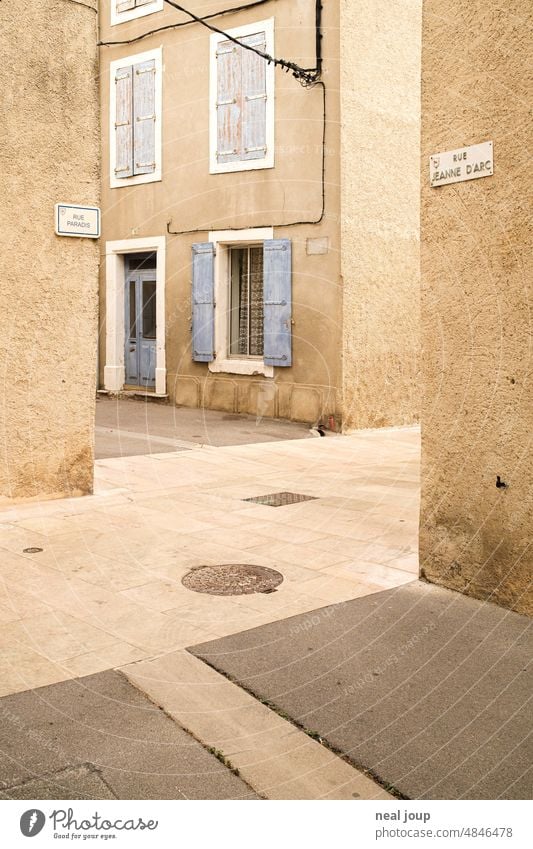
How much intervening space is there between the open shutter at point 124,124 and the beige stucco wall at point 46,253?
7914 mm

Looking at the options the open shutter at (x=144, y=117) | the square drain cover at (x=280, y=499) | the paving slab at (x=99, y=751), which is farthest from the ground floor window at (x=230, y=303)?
the paving slab at (x=99, y=751)

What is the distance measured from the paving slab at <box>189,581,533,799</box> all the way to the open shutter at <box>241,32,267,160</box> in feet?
31.5

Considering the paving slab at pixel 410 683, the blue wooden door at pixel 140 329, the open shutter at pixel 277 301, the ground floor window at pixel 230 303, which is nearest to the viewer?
the paving slab at pixel 410 683

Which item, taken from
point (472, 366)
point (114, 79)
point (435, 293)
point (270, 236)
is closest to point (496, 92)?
point (435, 293)

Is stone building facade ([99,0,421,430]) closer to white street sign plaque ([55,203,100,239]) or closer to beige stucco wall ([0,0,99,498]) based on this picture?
beige stucco wall ([0,0,99,498])

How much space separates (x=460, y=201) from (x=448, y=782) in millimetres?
2985

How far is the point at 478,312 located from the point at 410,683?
1.98 metres

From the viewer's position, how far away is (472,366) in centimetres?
462

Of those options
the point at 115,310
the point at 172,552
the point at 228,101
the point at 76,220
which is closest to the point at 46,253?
the point at 76,220

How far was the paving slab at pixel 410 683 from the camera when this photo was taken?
9.46 ft

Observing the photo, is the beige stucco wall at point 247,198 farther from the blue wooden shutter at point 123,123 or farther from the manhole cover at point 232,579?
the manhole cover at point 232,579

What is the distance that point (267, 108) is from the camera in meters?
12.8

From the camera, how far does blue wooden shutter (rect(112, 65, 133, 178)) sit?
14766 millimetres

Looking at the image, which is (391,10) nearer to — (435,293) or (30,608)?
(435,293)
